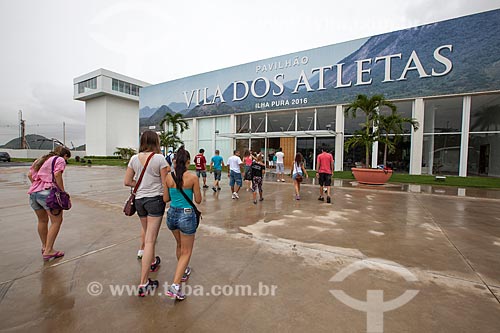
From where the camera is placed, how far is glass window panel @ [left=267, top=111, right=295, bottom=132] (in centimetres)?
2231

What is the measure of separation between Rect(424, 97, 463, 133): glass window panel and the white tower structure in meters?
45.2

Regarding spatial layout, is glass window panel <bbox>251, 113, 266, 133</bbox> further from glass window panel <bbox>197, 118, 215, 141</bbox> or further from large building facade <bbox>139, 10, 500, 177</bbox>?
glass window panel <bbox>197, 118, 215, 141</bbox>

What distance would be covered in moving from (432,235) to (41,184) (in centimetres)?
653

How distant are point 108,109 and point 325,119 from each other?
3856 centimetres

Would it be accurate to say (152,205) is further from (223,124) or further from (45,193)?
(223,124)

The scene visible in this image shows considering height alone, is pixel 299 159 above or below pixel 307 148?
below

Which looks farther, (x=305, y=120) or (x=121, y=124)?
(x=121, y=124)

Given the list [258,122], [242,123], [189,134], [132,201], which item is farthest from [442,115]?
[189,134]

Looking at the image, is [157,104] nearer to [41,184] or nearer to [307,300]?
[41,184]

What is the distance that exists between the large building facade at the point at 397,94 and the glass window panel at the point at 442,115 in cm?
6

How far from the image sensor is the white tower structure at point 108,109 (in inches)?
1639

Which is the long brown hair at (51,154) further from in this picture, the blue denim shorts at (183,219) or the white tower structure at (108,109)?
the white tower structure at (108,109)

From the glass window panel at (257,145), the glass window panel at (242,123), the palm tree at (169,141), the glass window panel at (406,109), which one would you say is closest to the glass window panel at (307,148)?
the glass window panel at (257,145)

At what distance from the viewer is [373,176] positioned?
11578mm
